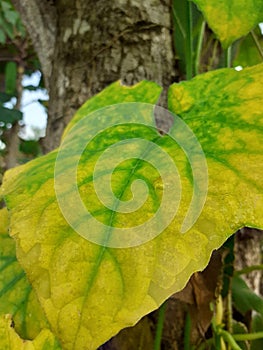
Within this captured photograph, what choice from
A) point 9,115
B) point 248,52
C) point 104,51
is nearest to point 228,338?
point 104,51

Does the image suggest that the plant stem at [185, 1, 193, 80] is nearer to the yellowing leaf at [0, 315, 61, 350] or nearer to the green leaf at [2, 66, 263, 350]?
the green leaf at [2, 66, 263, 350]

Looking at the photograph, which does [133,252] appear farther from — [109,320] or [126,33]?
[126,33]

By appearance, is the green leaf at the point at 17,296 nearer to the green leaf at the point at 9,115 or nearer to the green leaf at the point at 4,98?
the green leaf at the point at 9,115

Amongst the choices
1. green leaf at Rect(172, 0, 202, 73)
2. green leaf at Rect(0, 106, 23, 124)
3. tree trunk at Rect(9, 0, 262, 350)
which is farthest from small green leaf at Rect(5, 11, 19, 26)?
green leaf at Rect(172, 0, 202, 73)

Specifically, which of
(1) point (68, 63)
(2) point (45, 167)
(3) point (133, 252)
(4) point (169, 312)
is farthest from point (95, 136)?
(1) point (68, 63)

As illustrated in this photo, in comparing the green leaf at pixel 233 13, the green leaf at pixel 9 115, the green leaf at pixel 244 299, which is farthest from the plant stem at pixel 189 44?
the green leaf at pixel 9 115
